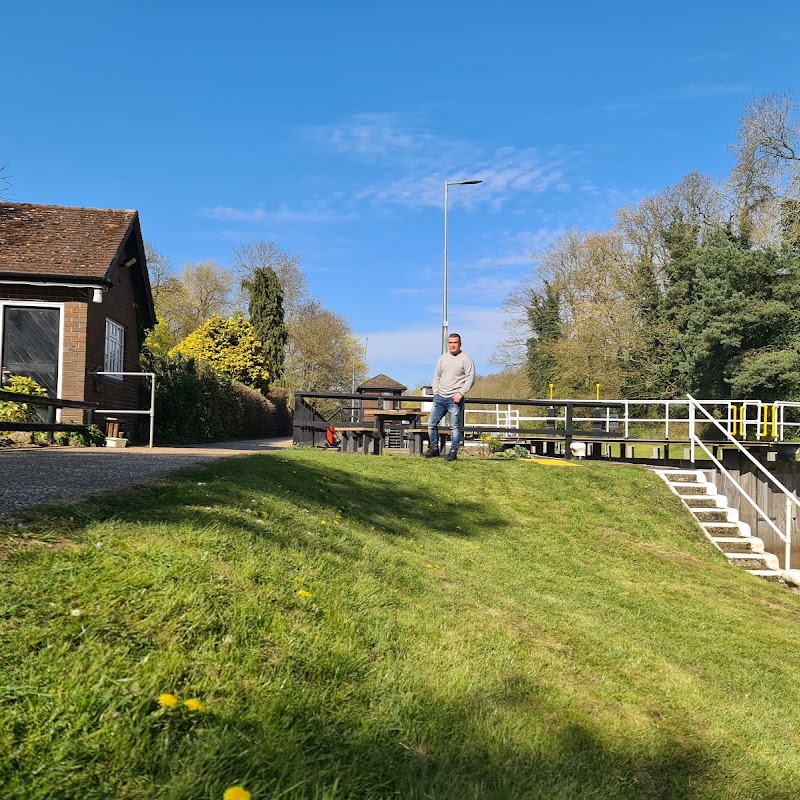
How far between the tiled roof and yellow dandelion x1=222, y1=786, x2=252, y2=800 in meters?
13.8

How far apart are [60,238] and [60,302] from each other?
2.04 meters

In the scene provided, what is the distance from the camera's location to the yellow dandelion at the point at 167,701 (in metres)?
2.36

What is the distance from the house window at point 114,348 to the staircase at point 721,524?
12.4 metres

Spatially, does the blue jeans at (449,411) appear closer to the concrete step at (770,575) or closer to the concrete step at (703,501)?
the concrete step at (703,501)

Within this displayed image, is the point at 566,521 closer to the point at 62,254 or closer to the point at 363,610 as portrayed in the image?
the point at 363,610

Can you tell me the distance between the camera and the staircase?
32.3ft

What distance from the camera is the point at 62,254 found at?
14.8 meters

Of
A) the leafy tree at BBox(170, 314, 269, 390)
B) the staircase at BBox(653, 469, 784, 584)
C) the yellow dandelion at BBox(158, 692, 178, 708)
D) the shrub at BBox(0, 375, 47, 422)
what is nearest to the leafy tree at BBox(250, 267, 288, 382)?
the leafy tree at BBox(170, 314, 269, 390)

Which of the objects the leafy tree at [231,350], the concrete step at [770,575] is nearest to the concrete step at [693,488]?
the concrete step at [770,575]

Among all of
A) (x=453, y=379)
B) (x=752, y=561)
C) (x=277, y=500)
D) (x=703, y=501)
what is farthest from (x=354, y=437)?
(x=277, y=500)

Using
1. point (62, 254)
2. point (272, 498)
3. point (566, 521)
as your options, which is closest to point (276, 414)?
point (62, 254)

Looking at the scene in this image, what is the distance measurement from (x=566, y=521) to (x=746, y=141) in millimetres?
33493

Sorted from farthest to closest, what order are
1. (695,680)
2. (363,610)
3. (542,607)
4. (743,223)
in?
(743,223), (542,607), (695,680), (363,610)

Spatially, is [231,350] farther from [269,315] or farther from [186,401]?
[186,401]
